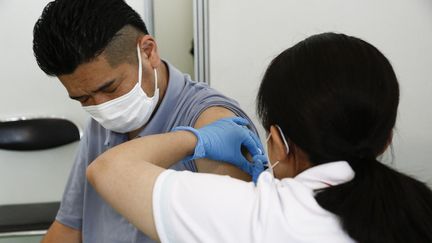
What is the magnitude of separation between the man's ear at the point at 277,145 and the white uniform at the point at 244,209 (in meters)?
0.08

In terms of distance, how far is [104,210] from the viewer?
108 cm

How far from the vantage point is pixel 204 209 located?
1.92 feet

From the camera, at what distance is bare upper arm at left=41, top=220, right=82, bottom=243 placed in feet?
3.80

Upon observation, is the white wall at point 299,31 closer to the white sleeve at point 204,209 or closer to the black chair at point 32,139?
the black chair at point 32,139

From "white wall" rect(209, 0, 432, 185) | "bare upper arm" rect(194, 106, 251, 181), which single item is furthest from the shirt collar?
"white wall" rect(209, 0, 432, 185)

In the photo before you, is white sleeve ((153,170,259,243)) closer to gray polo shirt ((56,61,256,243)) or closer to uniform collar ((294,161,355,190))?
uniform collar ((294,161,355,190))

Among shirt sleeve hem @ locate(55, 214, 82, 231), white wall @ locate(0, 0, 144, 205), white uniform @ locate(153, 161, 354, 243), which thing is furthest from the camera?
white wall @ locate(0, 0, 144, 205)

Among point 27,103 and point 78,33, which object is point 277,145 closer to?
point 78,33

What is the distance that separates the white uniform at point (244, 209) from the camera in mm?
562

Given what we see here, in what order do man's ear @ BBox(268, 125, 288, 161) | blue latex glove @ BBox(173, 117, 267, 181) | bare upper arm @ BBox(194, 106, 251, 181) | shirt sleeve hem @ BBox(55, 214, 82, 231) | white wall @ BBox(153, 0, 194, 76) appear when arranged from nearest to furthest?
1. man's ear @ BBox(268, 125, 288, 161)
2. blue latex glove @ BBox(173, 117, 267, 181)
3. bare upper arm @ BBox(194, 106, 251, 181)
4. shirt sleeve hem @ BBox(55, 214, 82, 231)
5. white wall @ BBox(153, 0, 194, 76)

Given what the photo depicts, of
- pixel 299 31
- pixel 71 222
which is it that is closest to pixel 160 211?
pixel 71 222

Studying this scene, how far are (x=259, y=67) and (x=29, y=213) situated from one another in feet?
3.81

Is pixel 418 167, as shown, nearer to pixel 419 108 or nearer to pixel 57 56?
pixel 419 108

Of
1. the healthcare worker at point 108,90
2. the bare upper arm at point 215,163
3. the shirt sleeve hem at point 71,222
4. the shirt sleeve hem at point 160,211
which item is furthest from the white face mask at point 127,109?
the shirt sleeve hem at point 160,211
